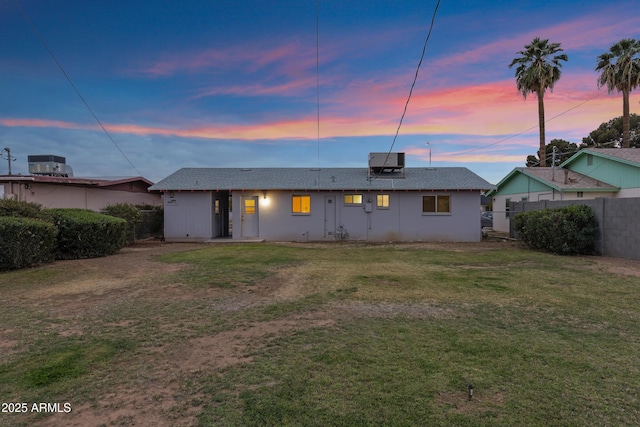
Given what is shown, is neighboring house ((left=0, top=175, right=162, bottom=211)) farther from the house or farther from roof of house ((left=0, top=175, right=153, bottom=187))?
the house

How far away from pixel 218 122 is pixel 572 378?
800 inches

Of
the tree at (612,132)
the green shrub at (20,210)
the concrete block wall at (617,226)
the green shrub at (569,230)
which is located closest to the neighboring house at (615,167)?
the concrete block wall at (617,226)

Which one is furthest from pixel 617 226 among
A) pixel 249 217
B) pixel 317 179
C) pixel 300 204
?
pixel 249 217

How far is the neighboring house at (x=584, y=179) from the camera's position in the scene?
16.8 metres

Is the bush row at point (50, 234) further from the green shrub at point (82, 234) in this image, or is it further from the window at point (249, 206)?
the window at point (249, 206)

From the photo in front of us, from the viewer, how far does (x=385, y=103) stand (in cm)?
1622

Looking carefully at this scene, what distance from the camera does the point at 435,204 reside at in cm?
1695

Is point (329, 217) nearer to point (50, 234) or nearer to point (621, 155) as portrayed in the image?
point (50, 234)

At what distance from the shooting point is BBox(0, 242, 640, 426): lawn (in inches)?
103

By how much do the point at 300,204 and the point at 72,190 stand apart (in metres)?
11.4

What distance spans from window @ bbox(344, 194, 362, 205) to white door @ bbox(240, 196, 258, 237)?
4818 mm

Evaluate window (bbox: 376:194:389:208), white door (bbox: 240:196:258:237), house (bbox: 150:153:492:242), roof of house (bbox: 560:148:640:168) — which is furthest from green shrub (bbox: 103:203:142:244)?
roof of house (bbox: 560:148:640:168)

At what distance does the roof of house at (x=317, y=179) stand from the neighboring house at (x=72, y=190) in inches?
117

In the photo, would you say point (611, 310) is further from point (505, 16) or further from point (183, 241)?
point (183, 241)
